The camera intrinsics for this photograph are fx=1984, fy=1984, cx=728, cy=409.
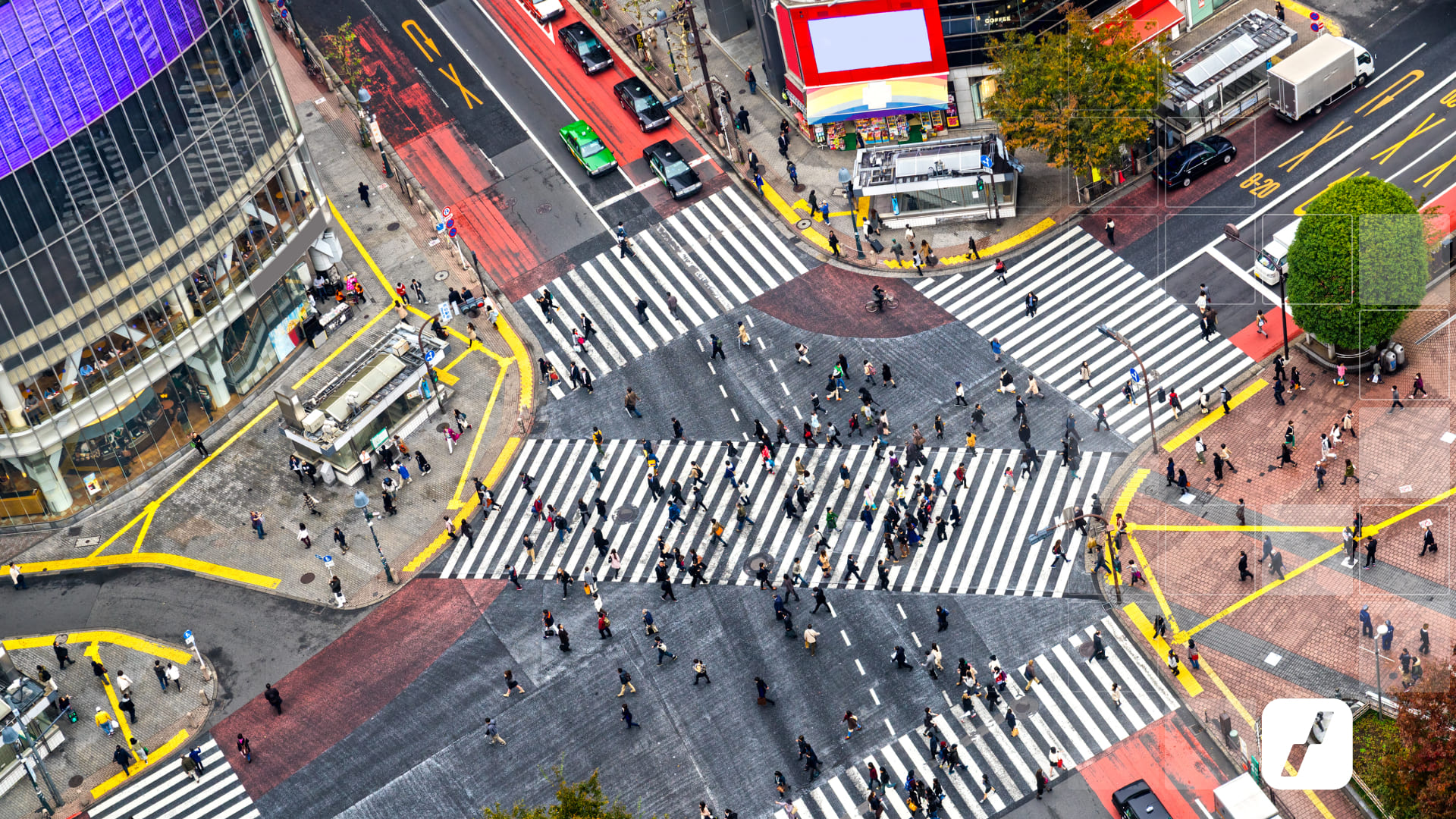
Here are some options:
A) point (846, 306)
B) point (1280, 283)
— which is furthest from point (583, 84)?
point (1280, 283)

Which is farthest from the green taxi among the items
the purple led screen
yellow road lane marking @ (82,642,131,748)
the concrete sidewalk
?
yellow road lane marking @ (82,642,131,748)

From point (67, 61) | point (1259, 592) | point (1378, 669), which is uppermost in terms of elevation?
point (67, 61)

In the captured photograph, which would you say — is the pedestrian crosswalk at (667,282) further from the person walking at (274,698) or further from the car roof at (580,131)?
the person walking at (274,698)

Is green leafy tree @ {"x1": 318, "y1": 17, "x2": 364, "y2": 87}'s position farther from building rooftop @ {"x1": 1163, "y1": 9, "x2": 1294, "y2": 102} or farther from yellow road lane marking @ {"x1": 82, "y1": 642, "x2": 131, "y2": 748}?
building rooftop @ {"x1": 1163, "y1": 9, "x2": 1294, "y2": 102}

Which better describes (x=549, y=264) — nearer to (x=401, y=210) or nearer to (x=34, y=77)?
(x=401, y=210)

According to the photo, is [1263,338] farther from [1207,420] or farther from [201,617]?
[201,617]

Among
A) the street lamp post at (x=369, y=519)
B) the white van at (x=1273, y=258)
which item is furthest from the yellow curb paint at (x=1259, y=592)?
the street lamp post at (x=369, y=519)
